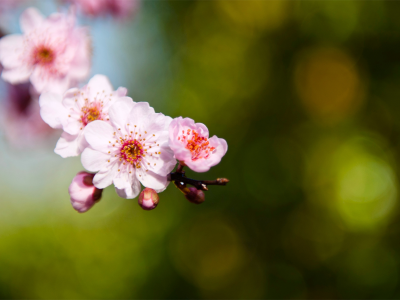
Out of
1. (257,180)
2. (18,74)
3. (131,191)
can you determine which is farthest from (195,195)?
(257,180)

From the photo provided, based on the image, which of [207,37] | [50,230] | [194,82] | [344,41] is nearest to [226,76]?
[194,82]

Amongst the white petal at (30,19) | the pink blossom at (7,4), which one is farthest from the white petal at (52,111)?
the pink blossom at (7,4)

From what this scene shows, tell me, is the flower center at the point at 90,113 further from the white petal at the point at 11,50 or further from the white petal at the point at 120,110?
the white petal at the point at 11,50

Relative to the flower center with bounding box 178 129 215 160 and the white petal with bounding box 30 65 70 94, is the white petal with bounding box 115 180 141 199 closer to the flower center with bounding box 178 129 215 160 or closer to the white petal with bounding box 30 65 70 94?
the flower center with bounding box 178 129 215 160

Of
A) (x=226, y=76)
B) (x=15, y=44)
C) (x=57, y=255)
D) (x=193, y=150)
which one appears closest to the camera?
(x=193, y=150)

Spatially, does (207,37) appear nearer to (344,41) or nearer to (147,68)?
(147,68)

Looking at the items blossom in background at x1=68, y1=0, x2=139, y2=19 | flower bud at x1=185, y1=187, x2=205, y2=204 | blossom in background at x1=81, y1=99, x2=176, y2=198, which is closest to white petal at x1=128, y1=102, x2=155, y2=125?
blossom in background at x1=81, y1=99, x2=176, y2=198
